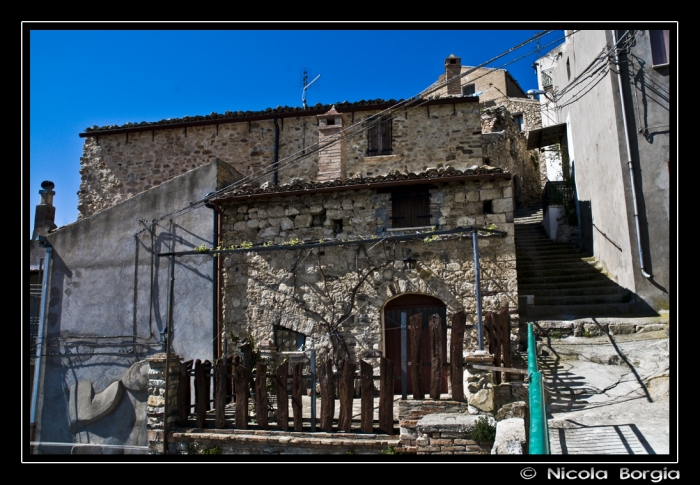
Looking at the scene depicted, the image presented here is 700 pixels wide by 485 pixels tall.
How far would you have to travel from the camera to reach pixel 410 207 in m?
10.7

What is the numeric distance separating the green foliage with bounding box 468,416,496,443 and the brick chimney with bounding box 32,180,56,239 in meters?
11.7

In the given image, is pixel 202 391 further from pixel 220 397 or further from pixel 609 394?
pixel 609 394

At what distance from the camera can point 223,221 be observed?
1155 cm

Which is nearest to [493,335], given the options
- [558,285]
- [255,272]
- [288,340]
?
[288,340]

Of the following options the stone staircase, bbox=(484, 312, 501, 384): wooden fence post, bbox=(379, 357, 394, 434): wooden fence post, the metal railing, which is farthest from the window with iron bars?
bbox=(379, 357, 394, 434): wooden fence post

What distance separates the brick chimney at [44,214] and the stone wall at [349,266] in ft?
18.2

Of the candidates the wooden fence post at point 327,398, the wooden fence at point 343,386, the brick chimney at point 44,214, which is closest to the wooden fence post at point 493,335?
the wooden fence at point 343,386

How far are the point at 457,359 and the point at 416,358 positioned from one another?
0.54 metres

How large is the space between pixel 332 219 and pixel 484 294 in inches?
125

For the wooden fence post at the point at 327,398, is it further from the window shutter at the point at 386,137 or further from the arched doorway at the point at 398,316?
the window shutter at the point at 386,137

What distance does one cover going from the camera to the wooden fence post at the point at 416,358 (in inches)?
294

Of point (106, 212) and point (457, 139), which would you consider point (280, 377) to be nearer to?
point (106, 212)

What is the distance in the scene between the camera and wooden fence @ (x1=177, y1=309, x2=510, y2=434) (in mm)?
7496
